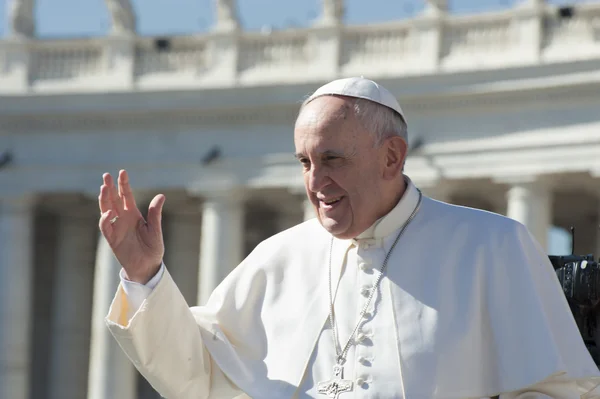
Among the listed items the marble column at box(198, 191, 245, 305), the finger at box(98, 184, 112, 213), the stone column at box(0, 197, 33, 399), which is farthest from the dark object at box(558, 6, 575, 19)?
the finger at box(98, 184, 112, 213)

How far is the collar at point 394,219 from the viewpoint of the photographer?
32.6 ft

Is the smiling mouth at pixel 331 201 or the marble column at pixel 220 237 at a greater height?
the smiling mouth at pixel 331 201

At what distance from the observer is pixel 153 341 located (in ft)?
32.2

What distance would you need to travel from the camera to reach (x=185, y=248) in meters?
54.7

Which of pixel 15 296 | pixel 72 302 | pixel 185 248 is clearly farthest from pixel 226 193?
pixel 72 302

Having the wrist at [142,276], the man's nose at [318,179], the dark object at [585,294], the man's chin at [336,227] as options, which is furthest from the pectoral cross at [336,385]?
the dark object at [585,294]

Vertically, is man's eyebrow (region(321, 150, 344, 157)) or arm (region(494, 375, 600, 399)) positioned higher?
man's eyebrow (region(321, 150, 344, 157))

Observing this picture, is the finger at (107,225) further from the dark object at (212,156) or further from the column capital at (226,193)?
the dark object at (212,156)

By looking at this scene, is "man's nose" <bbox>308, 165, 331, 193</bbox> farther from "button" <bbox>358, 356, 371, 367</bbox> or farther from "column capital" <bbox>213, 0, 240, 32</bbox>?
"column capital" <bbox>213, 0, 240, 32</bbox>

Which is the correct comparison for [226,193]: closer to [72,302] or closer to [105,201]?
[72,302]

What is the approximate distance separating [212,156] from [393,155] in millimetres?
39957

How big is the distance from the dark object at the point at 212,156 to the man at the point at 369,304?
39.4m

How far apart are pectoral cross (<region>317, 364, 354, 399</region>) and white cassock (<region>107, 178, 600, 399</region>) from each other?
6cm

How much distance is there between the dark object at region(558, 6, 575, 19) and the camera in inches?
1802
